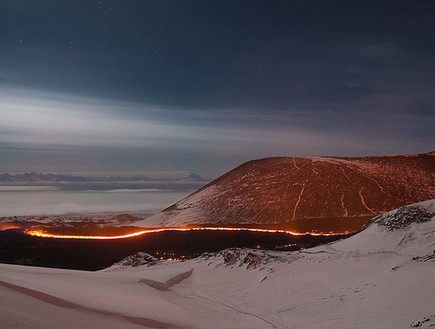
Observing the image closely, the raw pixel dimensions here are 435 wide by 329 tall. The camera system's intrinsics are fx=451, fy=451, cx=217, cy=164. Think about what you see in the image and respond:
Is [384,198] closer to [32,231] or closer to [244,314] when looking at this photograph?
[32,231]

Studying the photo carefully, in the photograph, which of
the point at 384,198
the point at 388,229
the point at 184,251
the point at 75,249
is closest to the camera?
the point at 388,229

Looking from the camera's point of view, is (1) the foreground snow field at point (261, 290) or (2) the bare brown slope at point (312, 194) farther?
(2) the bare brown slope at point (312, 194)

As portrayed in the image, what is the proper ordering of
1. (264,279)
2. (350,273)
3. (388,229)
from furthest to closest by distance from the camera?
(388,229)
(264,279)
(350,273)

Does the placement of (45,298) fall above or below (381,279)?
above

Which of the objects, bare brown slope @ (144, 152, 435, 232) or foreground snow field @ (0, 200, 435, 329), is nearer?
foreground snow field @ (0, 200, 435, 329)

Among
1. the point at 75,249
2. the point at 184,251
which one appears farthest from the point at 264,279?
the point at 75,249
